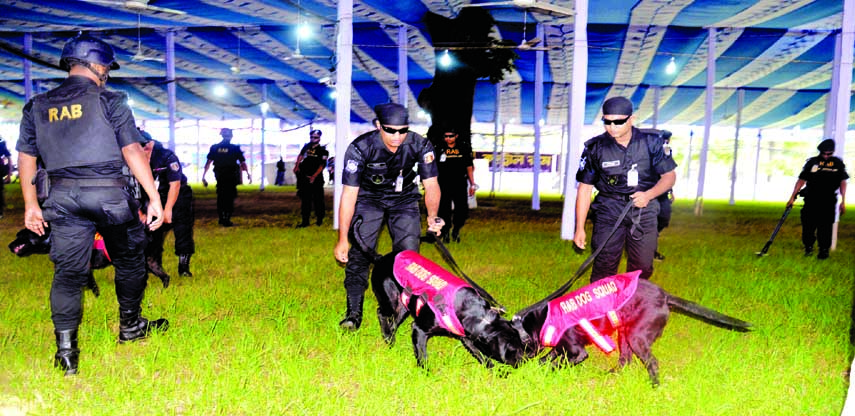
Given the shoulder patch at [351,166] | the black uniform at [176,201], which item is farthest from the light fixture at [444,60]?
the shoulder patch at [351,166]

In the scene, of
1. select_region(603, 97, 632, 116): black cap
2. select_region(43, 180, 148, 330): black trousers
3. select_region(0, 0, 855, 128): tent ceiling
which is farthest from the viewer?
select_region(0, 0, 855, 128): tent ceiling

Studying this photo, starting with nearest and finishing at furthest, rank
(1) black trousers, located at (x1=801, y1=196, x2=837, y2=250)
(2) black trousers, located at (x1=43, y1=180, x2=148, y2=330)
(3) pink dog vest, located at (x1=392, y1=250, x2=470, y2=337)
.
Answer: (3) pink dog vest, located at (x1=392, y1=250, x2=470, y2=337) → (2) black trousers, located at (x1=43, y1=180, x2=148, y2=330) → (1) black trousers, located at (x1=801, y1=196, x2=837, y2=250)

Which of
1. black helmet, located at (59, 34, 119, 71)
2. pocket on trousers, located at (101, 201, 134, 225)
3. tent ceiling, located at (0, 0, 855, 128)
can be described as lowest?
pocket on trousers, located at (101, 201, 134, 225)

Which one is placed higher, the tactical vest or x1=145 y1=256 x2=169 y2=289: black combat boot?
the tactical vest

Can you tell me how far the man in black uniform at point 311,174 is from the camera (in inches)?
466

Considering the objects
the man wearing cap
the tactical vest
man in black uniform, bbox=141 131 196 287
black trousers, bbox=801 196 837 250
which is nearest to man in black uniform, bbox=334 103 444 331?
the tactical vest

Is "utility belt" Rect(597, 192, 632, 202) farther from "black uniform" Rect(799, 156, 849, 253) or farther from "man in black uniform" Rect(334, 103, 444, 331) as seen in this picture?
"black uniform" Rect(799, 156, 849, 253)

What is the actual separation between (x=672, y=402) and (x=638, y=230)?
5.26 feet

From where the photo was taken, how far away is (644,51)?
58.6 ft

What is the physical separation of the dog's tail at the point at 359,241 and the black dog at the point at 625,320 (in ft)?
4.20

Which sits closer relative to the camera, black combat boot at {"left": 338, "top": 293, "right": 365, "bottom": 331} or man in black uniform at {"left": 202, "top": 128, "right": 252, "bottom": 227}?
black combat boot at {"left": 338, "top": 293, "right": 365, "bottom": 331}

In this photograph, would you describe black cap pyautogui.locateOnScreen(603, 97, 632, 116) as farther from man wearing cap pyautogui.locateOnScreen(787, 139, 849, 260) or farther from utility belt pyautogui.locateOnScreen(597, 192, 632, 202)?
man wearing cap pyautogui.locateOnScreen(787, 139, 849, 260)

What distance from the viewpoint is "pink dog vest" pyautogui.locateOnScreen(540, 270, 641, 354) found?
128 inches

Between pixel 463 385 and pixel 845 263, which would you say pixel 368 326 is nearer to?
pixel 463 385
